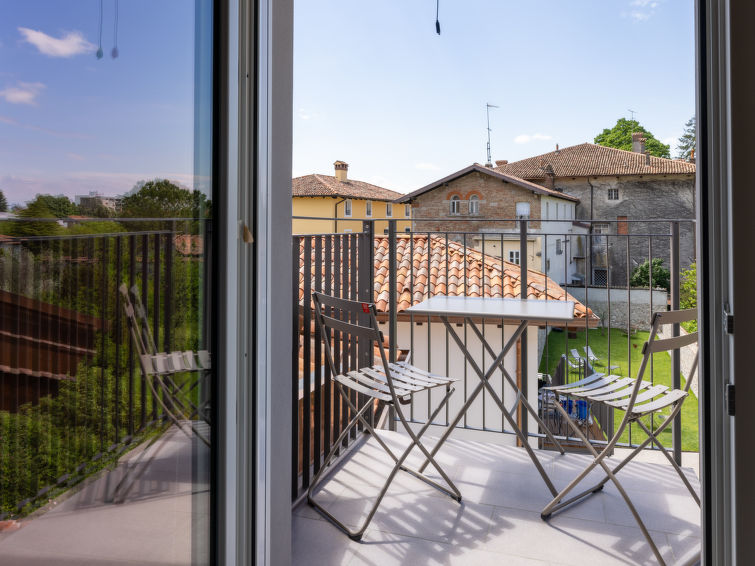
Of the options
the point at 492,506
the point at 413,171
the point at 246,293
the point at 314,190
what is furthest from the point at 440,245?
the point at 413,171

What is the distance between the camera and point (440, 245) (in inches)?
257

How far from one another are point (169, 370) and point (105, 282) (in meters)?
0.32

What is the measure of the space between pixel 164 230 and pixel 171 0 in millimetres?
521

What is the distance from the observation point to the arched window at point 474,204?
67.7 ft

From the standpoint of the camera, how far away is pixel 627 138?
25438 millimetres

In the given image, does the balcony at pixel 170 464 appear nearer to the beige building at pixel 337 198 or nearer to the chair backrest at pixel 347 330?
the chair backrest at pixel 347 330

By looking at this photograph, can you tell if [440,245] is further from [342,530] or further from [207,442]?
[207,442]

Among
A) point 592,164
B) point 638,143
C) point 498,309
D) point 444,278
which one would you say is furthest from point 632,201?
point 498,309

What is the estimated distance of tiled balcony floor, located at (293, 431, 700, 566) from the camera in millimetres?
2004

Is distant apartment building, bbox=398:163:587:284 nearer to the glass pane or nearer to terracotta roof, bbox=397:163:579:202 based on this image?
terracotta roof, bbox=397:163:579:202

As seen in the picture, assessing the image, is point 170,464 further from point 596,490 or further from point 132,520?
point 596,490

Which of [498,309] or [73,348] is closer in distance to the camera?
[73,348]

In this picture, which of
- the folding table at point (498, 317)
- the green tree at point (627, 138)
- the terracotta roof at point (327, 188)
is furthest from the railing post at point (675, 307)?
the green tree at point (627, 138)

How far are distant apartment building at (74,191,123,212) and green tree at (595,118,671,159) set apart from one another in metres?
25.5
